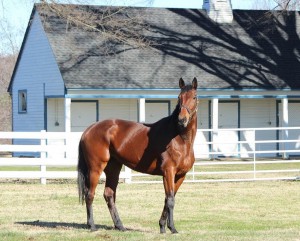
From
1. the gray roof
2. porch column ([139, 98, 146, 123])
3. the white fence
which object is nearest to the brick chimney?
the gray roof

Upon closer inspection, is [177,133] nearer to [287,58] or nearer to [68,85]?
[68,85]

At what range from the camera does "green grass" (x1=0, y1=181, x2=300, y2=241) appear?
12609mm

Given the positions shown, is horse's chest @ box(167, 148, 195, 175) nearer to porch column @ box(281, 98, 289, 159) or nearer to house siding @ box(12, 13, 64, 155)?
house siding @ box(12, 13, 64, 155)

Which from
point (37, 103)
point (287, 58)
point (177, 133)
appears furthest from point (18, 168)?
point (177, 133)

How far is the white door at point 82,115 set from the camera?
118ft

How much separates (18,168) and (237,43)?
1378 centimetres

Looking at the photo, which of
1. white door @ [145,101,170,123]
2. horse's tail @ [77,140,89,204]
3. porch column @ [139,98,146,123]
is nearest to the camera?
horse's tail @ [77,140,89,204]

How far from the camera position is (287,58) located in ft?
127

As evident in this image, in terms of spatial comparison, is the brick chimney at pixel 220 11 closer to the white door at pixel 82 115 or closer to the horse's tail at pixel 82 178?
the white door at pixel 82 115

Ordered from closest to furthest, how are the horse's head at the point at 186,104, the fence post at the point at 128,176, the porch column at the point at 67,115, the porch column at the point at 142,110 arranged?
the horse's head at the point at 186,104 → the fence post at the point at 128,176 → the porch column at the point at 67,115 → the porch column at the point at 142,110

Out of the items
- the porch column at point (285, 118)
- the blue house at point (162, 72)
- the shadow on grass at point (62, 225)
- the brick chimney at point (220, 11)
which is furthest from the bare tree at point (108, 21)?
the shadow on grass at point (62, 225)

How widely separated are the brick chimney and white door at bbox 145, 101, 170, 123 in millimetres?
5590

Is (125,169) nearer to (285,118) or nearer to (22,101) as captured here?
(285,118)

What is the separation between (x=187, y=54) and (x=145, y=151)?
25.0 meters
